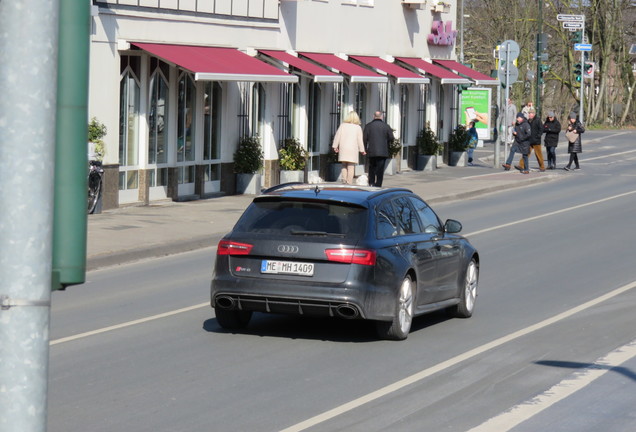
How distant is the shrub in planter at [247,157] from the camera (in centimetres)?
2878

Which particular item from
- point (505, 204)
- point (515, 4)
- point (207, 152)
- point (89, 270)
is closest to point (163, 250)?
point (89, 270)

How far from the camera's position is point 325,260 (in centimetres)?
1083

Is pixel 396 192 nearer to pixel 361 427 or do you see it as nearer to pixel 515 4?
pixel 361 427

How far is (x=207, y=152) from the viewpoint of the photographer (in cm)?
2808

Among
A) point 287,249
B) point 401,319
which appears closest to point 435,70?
point 401,319

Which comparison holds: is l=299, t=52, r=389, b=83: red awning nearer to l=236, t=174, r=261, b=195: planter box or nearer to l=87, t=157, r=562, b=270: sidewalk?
l=87, t=157, r=562, b=270: sidewalk

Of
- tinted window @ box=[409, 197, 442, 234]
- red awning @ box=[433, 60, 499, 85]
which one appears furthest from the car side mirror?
red awning @ box=[433, 60, 499, 85]

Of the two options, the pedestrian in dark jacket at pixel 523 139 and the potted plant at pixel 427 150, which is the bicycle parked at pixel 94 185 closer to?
the pedestrian in dark jacket at pixel 523 139

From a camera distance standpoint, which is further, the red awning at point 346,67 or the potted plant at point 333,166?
the potted plant at point 333,166

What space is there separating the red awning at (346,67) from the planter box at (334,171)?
8.02 ft

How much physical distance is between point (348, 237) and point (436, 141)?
98.1ft

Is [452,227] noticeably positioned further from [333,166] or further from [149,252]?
[333,166]

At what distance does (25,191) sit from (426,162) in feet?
121

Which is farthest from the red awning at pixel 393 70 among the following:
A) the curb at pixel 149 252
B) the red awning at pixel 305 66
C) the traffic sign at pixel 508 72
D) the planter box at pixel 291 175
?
the curb at pixel 149 252
